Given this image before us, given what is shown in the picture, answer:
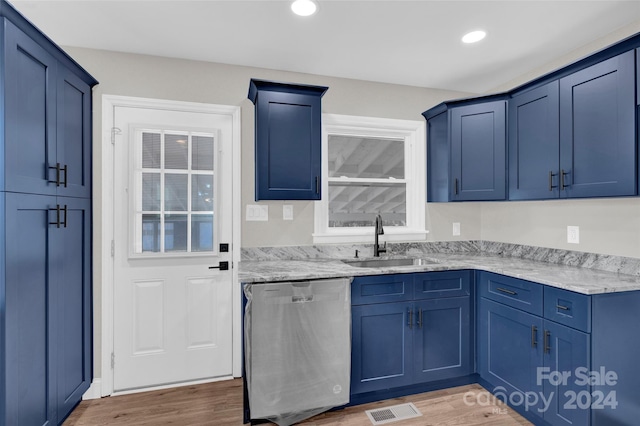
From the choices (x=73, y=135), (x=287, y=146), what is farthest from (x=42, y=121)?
(x=287, y=146)

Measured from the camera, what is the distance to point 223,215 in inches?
106

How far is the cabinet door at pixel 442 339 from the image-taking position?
2414 mm

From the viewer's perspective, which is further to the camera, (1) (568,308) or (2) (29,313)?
(1) (568,308)

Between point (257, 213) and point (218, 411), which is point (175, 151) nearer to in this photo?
point (257, 213)

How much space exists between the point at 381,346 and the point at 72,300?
2.05 meters

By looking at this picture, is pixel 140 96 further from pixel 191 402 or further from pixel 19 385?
pixel 191 402

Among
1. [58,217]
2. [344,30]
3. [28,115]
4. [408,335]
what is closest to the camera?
[28,115]

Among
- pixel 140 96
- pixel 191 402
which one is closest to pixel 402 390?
pixel 191 402

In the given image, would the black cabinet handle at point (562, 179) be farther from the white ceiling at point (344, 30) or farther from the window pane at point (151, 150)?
the window pane at point (151, 150)

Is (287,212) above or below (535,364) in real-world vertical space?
above

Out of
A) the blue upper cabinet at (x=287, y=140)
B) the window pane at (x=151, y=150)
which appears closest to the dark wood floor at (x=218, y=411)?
the blue upper cabinet at (x=287, y=140)

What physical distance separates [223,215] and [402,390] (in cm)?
189

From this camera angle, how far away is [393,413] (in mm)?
2236

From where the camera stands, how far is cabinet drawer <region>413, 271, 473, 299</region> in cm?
241
